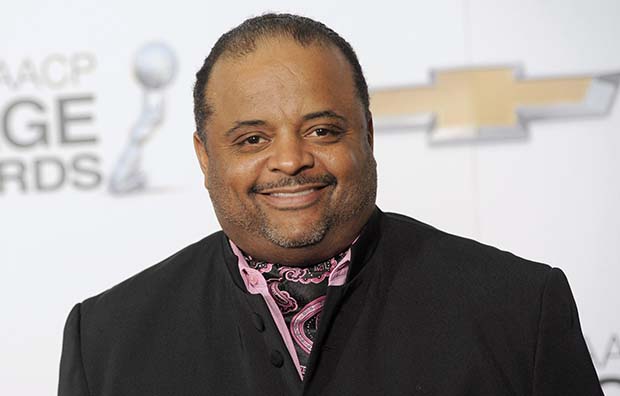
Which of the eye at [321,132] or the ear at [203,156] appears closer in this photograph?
the eye at [321,132]

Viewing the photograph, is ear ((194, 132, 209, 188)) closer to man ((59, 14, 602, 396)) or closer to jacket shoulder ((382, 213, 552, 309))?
man ((59, 14, 602, 396))

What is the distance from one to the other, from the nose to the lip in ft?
0.09

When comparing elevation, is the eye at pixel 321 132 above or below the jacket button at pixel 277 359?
above

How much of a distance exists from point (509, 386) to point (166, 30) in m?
1.34

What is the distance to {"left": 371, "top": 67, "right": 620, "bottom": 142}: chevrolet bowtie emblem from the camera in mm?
2381

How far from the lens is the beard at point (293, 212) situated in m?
1.42

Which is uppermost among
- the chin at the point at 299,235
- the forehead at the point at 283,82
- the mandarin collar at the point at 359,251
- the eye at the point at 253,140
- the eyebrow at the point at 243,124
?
the forehead at the point at 283,82

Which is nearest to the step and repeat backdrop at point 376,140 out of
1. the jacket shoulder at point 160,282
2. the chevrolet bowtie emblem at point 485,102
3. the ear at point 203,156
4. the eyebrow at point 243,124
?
the chevrolet bowtie emblem at point 485,102

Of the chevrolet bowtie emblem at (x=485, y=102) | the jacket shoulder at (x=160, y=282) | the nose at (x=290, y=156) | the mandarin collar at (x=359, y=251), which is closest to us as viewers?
the nose at (x=290, y=156)

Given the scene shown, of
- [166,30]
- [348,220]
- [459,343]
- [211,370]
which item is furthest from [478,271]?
[166,30]

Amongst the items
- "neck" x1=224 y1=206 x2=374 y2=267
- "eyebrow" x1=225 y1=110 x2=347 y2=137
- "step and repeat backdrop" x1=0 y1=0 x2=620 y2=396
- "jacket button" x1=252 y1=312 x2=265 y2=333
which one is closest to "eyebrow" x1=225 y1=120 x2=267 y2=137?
"eyebrow" x1=225 y1=110 x2=347 y2=137

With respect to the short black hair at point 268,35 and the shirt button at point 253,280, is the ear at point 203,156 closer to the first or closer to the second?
the short black hair at point 268,35

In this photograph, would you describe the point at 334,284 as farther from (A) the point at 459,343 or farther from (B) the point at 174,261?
(B) the point at 174,261

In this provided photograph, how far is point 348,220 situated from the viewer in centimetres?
145
